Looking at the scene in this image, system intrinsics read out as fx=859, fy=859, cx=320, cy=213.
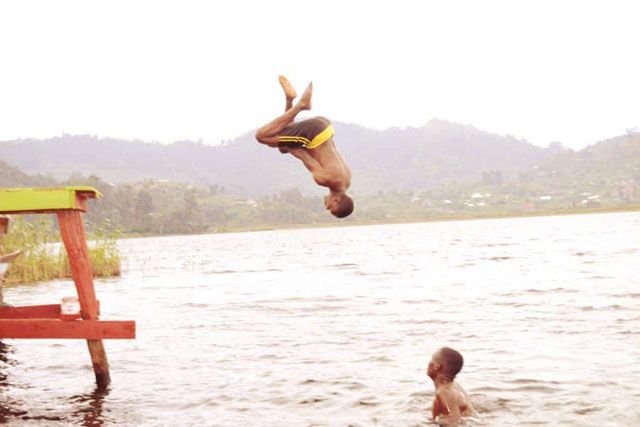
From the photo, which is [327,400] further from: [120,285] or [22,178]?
[22,178]

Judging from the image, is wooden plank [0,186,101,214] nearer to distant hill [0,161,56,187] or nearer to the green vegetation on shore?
the green vegetation on shore

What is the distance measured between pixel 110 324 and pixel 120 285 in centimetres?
2598

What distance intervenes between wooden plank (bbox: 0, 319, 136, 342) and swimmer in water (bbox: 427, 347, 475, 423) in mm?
4298

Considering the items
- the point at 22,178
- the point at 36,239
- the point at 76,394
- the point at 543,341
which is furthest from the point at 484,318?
the point at 22,178

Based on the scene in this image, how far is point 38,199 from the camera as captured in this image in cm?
1205

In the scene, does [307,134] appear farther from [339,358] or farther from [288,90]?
[339,358]

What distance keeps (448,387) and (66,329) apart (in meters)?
5.48

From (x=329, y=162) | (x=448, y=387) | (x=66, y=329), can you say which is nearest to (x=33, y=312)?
(x=66, y=329)

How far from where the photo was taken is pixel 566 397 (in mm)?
13359

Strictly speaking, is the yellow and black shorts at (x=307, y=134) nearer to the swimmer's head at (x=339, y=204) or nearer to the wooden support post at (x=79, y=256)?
the swimmer's head at (x=339, y=204)

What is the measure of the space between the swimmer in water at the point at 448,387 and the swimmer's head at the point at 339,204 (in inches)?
206

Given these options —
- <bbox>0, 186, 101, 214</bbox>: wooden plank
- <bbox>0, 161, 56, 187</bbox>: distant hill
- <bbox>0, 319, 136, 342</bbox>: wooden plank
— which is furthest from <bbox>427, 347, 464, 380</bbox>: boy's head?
<bbox>0, 161, 56, 187</bbox>: distant hill

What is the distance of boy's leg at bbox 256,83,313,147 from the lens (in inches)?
258

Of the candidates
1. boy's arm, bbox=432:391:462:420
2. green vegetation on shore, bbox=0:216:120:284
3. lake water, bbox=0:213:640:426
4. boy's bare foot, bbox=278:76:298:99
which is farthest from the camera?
green vegetation on shore, bbox=0:216:120:284
